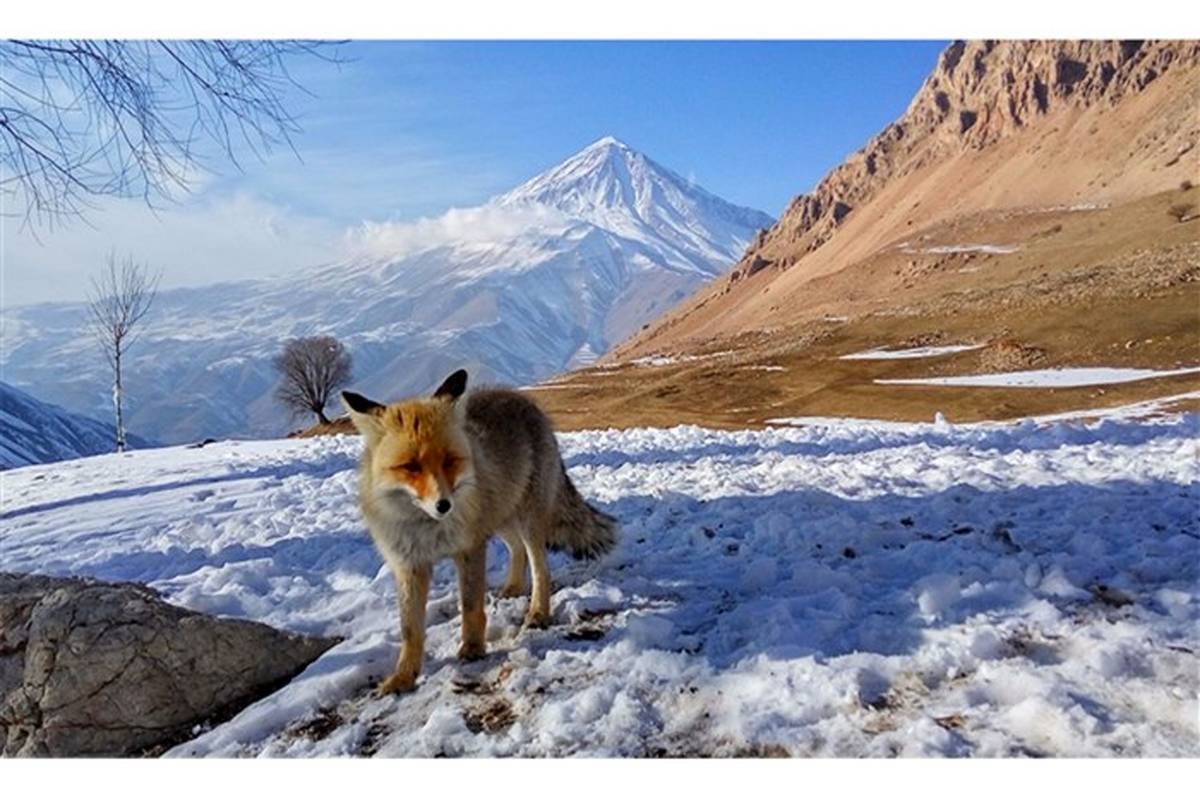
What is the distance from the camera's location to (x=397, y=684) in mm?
4078

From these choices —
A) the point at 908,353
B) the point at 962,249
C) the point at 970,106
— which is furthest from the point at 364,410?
the point at 970,106

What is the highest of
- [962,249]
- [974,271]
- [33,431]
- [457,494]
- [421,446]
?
[962,249]

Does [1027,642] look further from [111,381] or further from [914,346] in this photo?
[914,346]

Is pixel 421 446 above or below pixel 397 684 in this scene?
above

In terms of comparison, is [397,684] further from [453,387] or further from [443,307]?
[443,307]

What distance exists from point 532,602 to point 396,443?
146cm

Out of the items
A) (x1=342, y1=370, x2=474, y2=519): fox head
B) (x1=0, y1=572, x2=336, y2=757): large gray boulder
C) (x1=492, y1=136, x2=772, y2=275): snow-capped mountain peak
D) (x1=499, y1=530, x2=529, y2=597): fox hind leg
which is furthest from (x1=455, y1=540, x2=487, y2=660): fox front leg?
(x1=492, y1=136, x2=772, y2=275): snow-capped mountain peak

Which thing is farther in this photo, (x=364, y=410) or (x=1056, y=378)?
(x=1056, y=378)

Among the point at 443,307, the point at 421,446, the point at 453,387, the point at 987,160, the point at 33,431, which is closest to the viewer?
the point at 421,446

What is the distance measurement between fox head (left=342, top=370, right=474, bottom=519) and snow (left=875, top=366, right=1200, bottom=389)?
805 inches

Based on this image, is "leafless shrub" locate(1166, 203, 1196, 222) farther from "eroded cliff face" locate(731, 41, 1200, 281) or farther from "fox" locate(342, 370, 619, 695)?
"fox" locate(342, 370, 619, 695)

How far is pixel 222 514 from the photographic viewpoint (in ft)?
27.5

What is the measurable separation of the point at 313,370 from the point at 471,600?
889 inches

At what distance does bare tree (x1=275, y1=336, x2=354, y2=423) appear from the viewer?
22.8 meters
